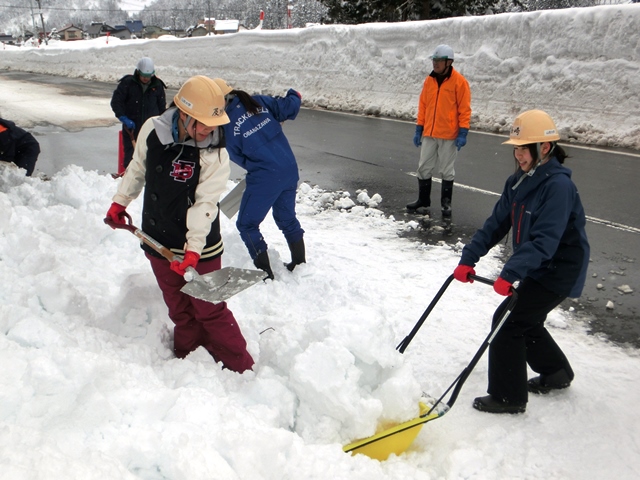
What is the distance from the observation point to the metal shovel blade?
9.35ft

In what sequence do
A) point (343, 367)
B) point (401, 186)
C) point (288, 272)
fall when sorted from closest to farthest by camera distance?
point (343, 367) → point (288, 272) → point (401, 186)

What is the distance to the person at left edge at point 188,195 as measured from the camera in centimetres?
280

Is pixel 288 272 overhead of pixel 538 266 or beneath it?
beneath

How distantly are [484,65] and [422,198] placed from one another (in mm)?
6956

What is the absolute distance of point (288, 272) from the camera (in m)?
4.74

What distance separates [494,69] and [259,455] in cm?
1175

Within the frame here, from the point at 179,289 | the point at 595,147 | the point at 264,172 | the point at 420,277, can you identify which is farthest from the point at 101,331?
the point at 595,147

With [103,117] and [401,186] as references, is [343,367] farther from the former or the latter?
[103,117]

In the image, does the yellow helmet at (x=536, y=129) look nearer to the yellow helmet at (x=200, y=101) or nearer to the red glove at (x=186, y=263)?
the yellow helmet at (x=200, y=101)

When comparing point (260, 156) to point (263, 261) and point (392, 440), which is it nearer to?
point (263, 261)

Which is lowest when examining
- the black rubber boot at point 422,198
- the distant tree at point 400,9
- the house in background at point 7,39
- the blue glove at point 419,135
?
the black rubber boot at point 422,198

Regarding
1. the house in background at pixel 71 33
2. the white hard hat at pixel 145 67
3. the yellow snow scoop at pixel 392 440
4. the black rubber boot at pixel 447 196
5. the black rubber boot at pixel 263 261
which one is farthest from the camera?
the house in background at pixel 71 33

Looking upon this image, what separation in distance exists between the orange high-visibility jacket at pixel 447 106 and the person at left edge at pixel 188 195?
4.04 m

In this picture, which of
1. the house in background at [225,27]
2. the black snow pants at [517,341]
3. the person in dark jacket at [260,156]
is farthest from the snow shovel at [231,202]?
the house in background at [225,27]
